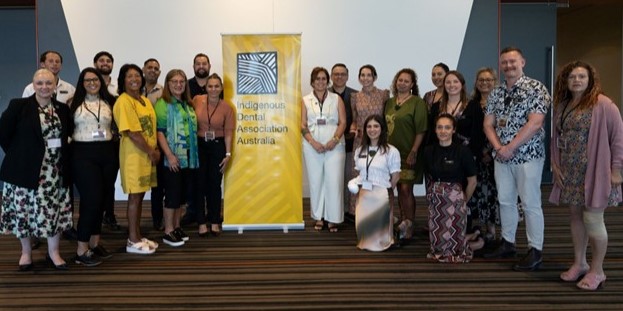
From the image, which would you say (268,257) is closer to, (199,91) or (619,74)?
(199,91)

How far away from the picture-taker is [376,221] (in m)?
4.25

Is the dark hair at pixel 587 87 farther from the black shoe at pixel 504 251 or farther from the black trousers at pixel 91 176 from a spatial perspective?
the black trousers at pixel 91 176

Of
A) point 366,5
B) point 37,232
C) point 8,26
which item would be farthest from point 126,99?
point 8,26

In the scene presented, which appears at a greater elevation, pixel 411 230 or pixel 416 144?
pixel 416 144

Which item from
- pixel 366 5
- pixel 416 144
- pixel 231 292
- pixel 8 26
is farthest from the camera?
pixel 8 26

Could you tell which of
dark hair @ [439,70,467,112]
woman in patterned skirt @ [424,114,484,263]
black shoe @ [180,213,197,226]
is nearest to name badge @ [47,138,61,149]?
black shoe @ [180,213,197,226]

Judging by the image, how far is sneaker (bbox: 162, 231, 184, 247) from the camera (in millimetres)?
4453

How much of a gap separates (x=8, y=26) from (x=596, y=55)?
35.8 feet

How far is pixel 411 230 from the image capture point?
4598 millimetres

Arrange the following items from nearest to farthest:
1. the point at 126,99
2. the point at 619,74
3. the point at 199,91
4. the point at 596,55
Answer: the point at 126,99
the point at 199,91
the point at 619,74
the point at 596,55

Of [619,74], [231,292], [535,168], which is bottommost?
[231,292]

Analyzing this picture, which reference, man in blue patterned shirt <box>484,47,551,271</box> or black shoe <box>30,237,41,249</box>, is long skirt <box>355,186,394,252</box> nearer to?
man in blue patterned shirt <box>484,47,551,271</box>

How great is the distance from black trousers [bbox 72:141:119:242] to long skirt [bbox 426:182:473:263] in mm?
2535

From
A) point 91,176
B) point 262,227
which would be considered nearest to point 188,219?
point 262,227
